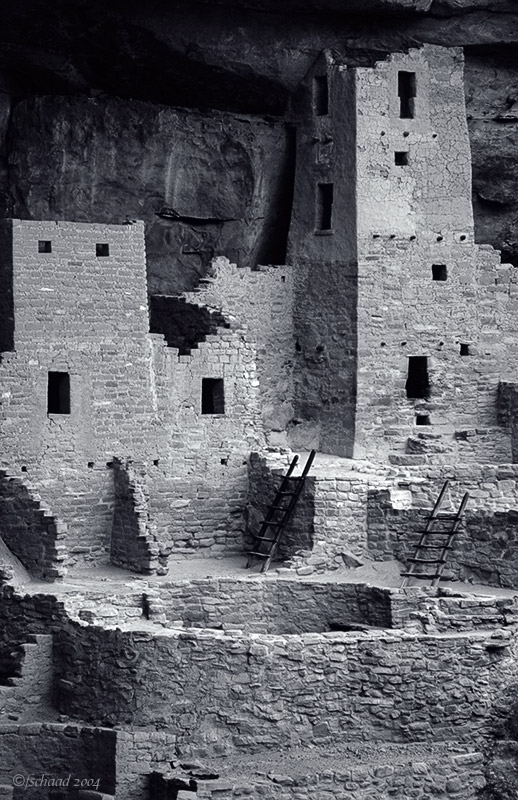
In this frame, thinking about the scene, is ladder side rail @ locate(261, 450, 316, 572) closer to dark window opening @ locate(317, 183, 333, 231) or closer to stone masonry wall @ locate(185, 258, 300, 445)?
stone masonry wall @ locate(185, 258, 300, 445)

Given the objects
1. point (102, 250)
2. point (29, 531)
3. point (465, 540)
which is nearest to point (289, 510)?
point (465, 540)

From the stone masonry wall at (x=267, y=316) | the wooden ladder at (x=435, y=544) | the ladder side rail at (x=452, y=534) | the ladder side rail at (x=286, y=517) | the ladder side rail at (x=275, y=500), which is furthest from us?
the stone masonry wall at (x=267, y=316)

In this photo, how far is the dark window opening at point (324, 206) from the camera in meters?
48.7

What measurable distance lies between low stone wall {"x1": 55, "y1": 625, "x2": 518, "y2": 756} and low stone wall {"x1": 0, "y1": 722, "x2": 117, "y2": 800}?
470mm

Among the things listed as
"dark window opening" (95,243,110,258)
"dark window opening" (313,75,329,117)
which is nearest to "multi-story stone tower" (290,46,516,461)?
"dark window opening" (313,75,329,117)

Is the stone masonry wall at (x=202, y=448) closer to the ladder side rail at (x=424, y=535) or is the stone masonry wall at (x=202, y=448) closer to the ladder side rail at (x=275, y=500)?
the ladder side rail at (x=275, y=500)

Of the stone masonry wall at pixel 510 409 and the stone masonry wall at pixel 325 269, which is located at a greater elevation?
the stone masonry wall at pixel 325 269

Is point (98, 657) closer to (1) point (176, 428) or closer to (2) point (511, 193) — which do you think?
(1) point (176, 428)

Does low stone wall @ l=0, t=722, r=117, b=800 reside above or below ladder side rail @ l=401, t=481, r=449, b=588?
below

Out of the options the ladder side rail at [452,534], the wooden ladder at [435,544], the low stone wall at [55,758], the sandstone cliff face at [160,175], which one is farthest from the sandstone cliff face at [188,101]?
the low stone wall at [55,758]

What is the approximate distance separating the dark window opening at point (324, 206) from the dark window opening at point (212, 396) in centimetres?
431

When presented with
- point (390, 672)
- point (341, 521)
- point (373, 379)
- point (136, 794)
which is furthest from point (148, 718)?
point (373, 379)

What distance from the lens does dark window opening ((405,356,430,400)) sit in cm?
4894

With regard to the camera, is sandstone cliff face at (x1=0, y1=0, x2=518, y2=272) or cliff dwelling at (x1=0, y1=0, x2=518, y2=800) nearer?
cliff dwelling at (x1=0, y1=0, x2=518, y2=800)
